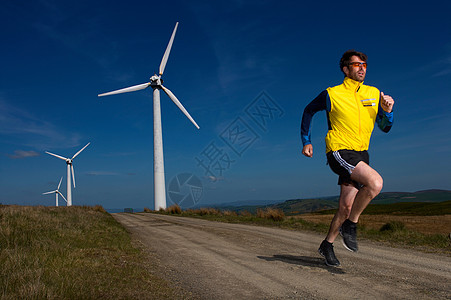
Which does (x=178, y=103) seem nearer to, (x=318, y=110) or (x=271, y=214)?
(x=271, y=214)

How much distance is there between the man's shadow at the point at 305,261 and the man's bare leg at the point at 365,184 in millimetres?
858

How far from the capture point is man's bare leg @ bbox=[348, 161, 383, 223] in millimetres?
4078

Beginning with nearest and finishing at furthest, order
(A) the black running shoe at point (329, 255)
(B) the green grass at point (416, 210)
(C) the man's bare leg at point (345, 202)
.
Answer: (C) the man's bare leg at point (345, 202)
(A) the black running shoe at point (329, 255)
(B) the green grass at point (416, 210)

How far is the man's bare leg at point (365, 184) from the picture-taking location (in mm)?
4078

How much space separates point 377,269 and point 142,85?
135 feet

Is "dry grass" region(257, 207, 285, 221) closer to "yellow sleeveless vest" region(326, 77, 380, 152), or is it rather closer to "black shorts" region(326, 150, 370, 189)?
"black shorts" region(326, 150, 370, 189)

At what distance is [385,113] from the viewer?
170 inches

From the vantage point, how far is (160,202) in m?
40.8

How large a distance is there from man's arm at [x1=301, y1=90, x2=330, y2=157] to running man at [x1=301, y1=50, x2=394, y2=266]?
15 millimetres

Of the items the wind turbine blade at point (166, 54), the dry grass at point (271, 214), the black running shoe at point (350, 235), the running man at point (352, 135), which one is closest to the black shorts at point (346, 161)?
the running man at point (352, 135)

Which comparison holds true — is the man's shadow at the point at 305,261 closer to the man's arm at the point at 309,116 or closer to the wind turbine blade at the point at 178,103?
the man's arm at the point at 309,116

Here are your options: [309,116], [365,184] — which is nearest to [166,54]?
[309,116]

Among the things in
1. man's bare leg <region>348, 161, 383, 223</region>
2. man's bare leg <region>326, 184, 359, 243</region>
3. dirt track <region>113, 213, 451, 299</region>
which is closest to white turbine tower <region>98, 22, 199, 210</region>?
dirt track <region>113, 213, 451, 299</region>

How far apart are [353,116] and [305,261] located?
265 cm
